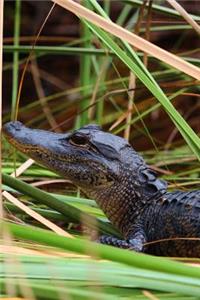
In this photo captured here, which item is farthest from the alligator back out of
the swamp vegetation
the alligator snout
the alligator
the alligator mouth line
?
the alligator snout

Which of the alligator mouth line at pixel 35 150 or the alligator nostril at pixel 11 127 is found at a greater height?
the alligator nostril at pixel 11 127

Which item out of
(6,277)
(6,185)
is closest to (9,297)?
(6,277)

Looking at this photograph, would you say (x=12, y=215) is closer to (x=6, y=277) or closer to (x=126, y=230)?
(x=126, y=230)

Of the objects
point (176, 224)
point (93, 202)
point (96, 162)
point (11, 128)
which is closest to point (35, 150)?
point (11, 128)

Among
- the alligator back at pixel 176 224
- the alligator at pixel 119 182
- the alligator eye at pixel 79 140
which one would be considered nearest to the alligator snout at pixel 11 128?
the alligator at pixel 119 182

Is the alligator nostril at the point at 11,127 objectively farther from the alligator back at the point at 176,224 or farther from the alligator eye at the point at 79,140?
the alligator back at the point at 176,224

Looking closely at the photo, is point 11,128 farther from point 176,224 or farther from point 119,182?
point 176,224

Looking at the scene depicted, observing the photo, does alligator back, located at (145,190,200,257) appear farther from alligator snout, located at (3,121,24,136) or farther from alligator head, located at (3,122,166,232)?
alligator snout, located at (3,121,24,136)
